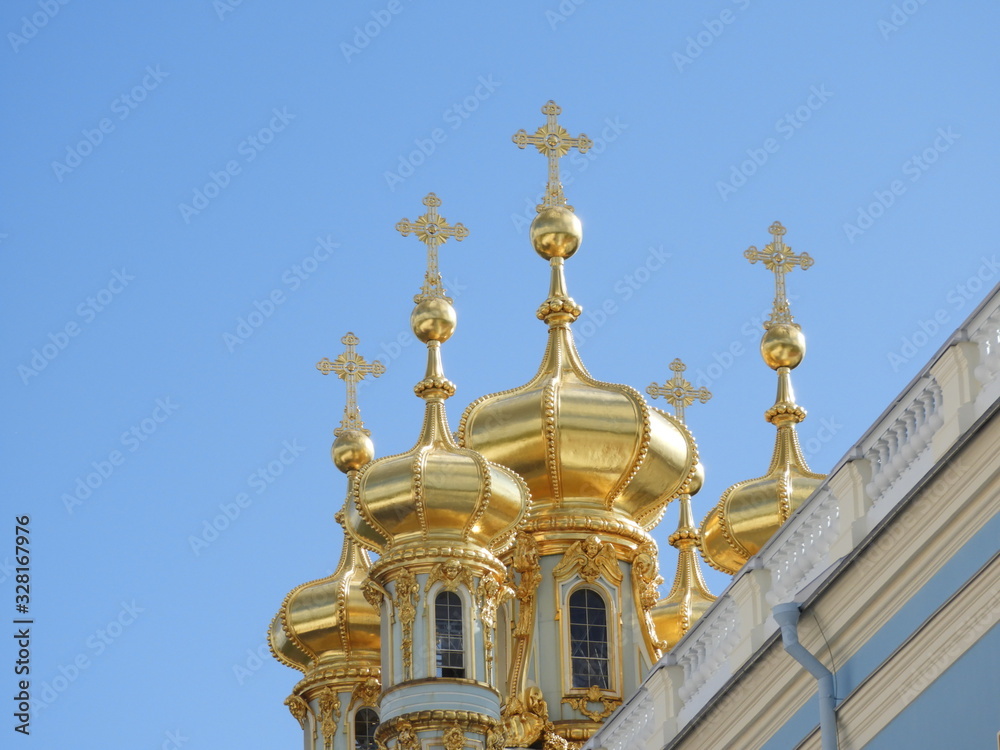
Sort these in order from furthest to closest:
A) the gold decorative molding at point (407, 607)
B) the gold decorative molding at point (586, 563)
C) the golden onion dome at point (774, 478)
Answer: the golden onion dome at point (774, 478)
the gold decorative molding at point (586, 563)
the gold decorative molding at point (407, 607)

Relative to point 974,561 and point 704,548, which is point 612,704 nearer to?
point 704,548

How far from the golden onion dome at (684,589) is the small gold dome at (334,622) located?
11.3ft

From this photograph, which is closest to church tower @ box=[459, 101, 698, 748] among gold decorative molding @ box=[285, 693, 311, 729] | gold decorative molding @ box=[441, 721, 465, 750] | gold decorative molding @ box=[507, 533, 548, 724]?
gold decorative molding @ box=[507, 533, 548, 724]

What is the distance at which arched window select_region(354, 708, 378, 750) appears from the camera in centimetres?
3130

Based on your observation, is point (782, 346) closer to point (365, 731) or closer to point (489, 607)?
point (489, 607)

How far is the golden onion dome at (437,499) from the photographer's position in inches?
1054

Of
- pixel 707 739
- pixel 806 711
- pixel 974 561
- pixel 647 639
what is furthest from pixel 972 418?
pixel 647 639

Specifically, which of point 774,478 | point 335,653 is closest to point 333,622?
point 335,653

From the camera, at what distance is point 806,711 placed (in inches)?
597


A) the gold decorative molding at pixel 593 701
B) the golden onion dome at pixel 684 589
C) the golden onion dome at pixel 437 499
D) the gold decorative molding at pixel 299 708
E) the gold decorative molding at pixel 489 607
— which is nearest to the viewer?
the gold decorative molding at pixel 489 607

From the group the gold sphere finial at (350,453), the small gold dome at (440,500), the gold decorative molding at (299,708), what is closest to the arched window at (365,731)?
the gold decorative molding at (299,708)

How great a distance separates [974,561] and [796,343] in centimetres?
1732

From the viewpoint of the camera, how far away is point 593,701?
91.6 ft

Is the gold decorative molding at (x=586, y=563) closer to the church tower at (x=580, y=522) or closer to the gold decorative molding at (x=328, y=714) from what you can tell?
the church tower at (x=580, y=522)
